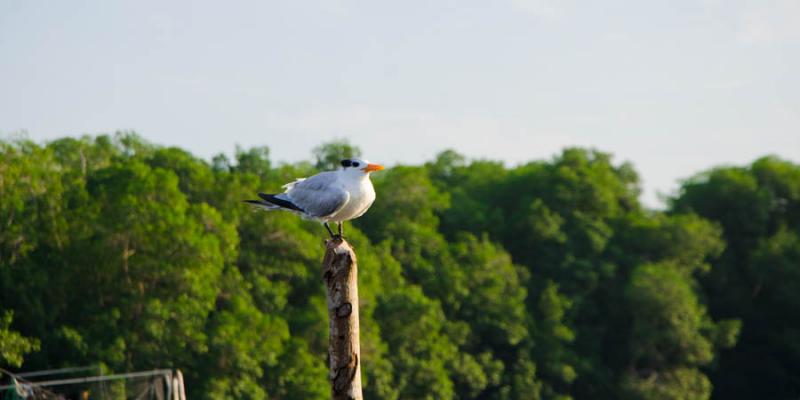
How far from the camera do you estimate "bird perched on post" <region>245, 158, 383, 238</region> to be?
15.8 meters

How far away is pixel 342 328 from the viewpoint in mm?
12219

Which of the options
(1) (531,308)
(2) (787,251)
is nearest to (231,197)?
(1) (531,308)

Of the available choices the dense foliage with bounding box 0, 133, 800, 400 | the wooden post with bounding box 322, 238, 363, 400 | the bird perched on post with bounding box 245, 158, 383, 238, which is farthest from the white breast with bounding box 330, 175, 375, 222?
the dense foliage with bounding box 0, 133, 800, 400

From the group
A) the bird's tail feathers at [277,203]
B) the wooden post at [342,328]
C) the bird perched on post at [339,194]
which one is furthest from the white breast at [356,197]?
the wooden post at [342,328]

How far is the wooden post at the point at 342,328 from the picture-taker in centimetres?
1221

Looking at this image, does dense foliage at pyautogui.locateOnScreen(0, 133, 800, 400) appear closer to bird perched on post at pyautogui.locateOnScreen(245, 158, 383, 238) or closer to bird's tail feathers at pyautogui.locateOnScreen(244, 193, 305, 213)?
bird's tail feathers at pyautogui.locateOnScreen(244, 193, 305, 213)

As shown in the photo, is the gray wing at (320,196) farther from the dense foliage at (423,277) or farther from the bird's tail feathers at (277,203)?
the dense foliage at (423,277)

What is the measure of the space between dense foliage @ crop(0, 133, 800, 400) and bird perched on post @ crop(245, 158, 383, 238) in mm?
28375

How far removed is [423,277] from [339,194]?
150 ft

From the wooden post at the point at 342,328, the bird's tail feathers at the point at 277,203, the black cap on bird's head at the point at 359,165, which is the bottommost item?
the wooden post at the point at 342,328

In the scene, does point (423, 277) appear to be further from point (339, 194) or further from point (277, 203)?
point (339, 194)

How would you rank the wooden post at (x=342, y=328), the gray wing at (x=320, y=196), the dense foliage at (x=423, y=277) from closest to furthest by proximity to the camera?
the wooden post at (x=342, y=328)
the gray wing at (x=320, y=196)
the dense foliage at (x=423, y=277)

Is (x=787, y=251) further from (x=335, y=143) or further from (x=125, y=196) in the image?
(x=125, y=196)

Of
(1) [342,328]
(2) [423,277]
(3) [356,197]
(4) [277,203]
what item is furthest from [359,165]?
(2) [423,277]
